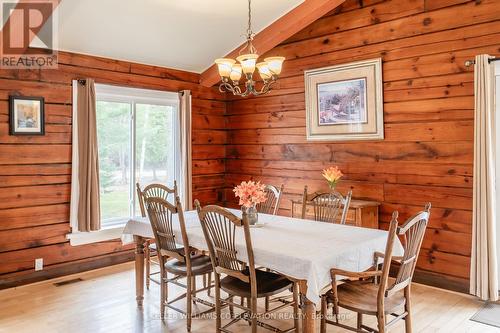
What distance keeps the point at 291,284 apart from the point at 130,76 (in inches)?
131

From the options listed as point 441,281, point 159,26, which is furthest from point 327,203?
point 159,26

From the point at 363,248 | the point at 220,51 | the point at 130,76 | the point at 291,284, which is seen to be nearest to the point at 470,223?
the point at 363,248

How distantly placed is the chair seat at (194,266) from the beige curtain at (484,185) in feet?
7.52

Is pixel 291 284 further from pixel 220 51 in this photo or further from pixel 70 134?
pixel 220 51

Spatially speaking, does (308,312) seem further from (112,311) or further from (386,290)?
(112,311)

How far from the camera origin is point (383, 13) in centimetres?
418

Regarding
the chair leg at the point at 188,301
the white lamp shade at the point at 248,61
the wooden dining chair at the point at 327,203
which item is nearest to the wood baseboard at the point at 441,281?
the wooden dining chair at the point at 327,203

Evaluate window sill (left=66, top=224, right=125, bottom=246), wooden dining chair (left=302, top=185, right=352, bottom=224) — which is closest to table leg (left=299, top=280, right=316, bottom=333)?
wooden dining chair (left=302, top=185, right=352, bottom=224)

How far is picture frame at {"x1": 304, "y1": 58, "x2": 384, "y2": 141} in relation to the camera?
4238 mm

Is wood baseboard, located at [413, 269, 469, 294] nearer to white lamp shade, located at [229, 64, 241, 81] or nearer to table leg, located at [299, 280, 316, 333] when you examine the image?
table leg, located at [299, 280, 316, 333]

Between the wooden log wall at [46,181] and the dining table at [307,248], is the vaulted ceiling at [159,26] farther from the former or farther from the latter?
the dining table at [307,248]

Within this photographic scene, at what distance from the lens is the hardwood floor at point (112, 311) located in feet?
10.1

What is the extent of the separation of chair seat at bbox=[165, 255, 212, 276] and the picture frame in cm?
219

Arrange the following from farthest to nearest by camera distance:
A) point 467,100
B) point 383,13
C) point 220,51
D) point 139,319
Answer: point 220,51
point 383,13
point 467,100
point 139,319
